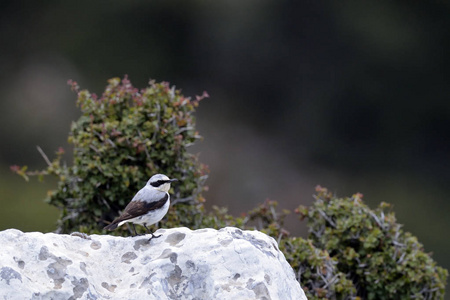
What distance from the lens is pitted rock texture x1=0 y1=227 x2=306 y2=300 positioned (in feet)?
11.8

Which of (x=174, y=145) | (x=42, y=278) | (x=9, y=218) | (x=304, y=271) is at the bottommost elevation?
(x=42, y=278)

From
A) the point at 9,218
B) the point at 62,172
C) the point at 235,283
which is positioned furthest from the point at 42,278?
the point at 9,218

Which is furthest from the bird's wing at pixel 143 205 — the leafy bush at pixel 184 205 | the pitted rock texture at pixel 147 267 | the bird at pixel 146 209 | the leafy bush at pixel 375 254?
the leafy bush at pixel 375 254

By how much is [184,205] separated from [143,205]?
2.35 m

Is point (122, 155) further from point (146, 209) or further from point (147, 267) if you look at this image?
point (147, 267)

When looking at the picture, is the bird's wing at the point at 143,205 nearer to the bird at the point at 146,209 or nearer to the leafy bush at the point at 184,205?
the bird at the point at 146,209

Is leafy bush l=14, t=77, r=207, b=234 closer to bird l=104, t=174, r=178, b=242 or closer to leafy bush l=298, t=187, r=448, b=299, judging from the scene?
leafy bush l=298, t=187, r=448, b=299

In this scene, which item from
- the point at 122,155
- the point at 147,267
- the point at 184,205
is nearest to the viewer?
the point at 147,267

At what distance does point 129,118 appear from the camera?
6.71 m

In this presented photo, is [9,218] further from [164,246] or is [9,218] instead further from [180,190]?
[164,246]

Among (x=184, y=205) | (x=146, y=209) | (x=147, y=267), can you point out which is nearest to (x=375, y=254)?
(x=184, y=205)

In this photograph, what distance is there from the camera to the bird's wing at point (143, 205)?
4.49m

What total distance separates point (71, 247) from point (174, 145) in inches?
108

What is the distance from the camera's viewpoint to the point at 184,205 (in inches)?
269
